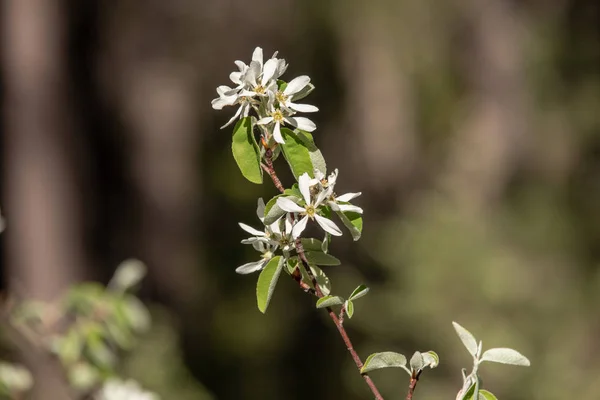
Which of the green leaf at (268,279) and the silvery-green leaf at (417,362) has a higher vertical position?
the green leaf at (268,279)

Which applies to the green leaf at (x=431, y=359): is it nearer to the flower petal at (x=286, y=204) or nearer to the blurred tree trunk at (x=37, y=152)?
the flower petal at (x=286, y=204)

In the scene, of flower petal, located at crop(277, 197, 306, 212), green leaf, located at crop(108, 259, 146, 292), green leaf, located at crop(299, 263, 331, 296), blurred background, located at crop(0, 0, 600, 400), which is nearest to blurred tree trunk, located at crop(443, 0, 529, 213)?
blurred background, located at crop(0, 0, 600, 400)

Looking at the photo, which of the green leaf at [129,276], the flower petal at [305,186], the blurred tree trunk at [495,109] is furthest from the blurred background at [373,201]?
the flower petal at [305,186]

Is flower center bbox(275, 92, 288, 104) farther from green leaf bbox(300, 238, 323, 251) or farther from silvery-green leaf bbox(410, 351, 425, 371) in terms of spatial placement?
silvery-green leaf bbox(410, 351, 425, 371)

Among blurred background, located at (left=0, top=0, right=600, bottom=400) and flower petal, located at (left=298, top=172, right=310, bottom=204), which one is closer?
flower petal, located at (left=298, top=172, right=310, bottom=204)

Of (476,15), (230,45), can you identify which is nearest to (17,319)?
(476,15)

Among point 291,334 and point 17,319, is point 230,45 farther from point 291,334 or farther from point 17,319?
point 17,319

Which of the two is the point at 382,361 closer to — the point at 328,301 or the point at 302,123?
the point at 328,301
